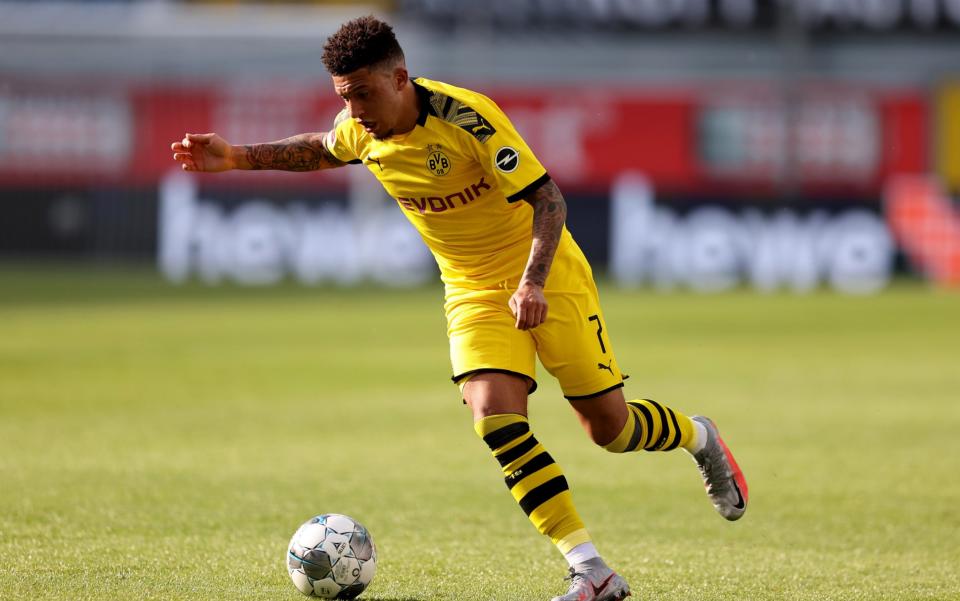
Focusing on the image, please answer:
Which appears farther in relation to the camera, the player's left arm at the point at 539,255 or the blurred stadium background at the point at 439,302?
the blurred stadium background at the point at 439,302

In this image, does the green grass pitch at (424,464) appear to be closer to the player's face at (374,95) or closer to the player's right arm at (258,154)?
the player's right arm at (258,154)

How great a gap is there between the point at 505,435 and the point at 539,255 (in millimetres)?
683

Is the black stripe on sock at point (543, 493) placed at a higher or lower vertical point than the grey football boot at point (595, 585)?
higher

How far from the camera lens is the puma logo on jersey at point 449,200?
5.79m

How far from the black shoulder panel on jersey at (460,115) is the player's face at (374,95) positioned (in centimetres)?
16

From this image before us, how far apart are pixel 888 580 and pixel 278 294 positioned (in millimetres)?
17266

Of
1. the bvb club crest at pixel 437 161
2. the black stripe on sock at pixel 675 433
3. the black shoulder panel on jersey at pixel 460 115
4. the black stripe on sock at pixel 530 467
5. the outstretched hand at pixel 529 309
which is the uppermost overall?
the black shoulder panel on jersey at pixel 460 115

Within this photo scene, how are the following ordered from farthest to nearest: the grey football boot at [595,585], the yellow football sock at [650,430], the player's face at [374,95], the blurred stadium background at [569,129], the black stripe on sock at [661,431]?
the blurred stadium background at [569,129], the black stripe on sock at [661,431], the yellow football sock at [650,430], the player's face at [374,95], the grey football boot at [595,585]

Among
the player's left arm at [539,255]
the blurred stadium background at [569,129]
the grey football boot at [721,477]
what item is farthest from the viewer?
the blurred stadium background at [569,129]

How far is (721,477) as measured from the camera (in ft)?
21.8

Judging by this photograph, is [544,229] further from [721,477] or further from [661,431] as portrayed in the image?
[721,477]

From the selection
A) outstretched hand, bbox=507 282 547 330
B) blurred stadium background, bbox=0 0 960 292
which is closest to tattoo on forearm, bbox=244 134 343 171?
outstretched hand, bbox=507 282 547 330

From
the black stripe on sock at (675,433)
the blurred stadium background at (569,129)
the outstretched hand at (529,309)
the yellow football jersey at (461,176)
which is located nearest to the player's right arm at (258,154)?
the yellow football jersey at (461,176)

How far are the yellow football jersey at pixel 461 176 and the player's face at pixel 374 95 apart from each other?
0.49 ft
